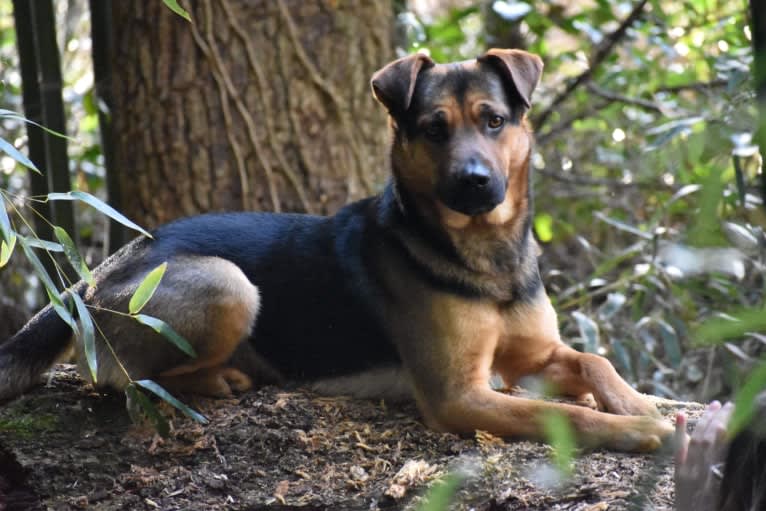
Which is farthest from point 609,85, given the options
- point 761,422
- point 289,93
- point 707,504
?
point 761,422

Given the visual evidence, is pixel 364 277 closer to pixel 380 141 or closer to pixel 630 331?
pixel 380 141

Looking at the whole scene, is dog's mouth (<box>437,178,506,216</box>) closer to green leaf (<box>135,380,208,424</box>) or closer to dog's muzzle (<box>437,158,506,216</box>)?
dog's muzzle (<box>437,158,506,216</box>)

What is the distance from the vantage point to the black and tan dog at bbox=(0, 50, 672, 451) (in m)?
4.04

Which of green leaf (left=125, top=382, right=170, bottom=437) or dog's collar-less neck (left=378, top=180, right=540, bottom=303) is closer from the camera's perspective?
green leaf (left=125, top=382, right=170, bottom=437)

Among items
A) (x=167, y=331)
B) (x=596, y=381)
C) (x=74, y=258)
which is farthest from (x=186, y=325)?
(x=596, y=381)

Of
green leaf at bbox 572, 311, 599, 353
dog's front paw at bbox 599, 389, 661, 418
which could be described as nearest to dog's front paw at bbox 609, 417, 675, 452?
dog's front paw at bbox 599, 389, 661, 418

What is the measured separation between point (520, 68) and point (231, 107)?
6.79 feet

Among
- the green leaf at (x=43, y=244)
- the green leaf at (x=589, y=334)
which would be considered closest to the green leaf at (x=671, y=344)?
the green leaf at (x=589, y=334)

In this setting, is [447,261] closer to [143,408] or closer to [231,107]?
[143,408]

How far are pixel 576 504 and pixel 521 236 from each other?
1384mm

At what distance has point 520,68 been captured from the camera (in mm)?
4340

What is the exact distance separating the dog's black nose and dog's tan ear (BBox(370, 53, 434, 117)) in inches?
18.7

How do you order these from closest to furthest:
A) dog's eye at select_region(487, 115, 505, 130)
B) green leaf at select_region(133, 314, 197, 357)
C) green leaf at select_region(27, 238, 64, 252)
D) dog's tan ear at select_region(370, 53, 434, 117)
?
green leaf at select_region(27, 238, 64, 252)
green leaf at select_region(133, 314, 197, 357)
dog's eye at select_region(487, 115, 505, 130)
dog's tan ear at select_region(370, 53, 434, 117)

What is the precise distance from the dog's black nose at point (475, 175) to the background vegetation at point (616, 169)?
4.47 feet
